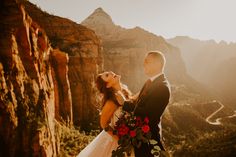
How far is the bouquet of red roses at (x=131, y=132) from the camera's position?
3584 mm

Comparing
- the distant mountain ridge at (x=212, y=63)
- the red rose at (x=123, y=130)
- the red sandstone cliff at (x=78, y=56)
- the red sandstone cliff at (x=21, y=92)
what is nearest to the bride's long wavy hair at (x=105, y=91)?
the red rose at (x=123, y=130)

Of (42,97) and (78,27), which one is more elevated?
(78,27)

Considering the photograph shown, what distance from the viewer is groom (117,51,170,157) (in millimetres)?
3684

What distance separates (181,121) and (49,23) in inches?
1105

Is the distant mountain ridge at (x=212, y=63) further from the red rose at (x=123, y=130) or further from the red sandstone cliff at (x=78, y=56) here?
the red rose at (x=123, y=130)

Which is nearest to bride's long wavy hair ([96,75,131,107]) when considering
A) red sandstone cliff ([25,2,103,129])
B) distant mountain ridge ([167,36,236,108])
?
red sandstone cliff ([25,2,103,129])

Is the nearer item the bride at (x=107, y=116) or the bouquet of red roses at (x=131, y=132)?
the bouquet of red roses at (x=131, y=132)

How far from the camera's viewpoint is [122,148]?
378cm

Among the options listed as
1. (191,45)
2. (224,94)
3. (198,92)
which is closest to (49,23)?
(198,92)

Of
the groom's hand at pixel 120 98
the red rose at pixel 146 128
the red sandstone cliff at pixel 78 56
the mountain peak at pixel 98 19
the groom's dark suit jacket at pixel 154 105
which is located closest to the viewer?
the red rose at pixel 146 128

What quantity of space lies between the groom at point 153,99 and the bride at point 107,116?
0.46 metres

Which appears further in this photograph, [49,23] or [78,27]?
[78,27]

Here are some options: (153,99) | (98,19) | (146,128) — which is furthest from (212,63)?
(146,128)

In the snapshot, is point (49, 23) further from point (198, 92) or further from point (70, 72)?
point (198, 92)
